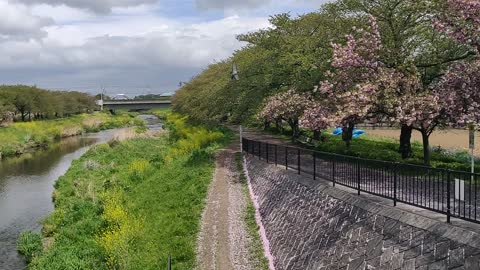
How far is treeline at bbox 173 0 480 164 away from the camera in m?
15.3

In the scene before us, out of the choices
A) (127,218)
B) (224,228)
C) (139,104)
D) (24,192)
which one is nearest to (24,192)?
(24,192)

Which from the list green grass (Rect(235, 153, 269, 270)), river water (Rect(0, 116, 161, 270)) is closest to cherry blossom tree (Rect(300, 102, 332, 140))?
green grass (Rect(235, 153, 269, 270))

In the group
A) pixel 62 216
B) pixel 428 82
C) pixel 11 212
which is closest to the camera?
pixel 428 82

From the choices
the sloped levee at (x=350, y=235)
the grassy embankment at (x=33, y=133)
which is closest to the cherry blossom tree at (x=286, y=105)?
the sloped levee at (x=350, y=235)

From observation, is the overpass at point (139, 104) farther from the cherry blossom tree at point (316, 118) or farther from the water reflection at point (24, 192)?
the cherry blossom tree at point (316, 118)

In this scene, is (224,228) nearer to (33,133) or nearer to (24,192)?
(24,192)

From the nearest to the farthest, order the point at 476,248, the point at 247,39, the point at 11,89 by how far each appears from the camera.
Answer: the point at 476,248
the point at 247,39
the point at 11,89

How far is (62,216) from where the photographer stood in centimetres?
2139

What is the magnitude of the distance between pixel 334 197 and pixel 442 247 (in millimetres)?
4772

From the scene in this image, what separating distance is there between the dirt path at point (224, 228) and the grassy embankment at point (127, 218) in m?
0.39

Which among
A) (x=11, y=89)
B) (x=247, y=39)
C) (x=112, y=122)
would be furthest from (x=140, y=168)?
(x=112, y=122)

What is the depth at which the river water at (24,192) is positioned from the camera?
19.8 metres

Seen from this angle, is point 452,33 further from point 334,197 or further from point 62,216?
point 62,216

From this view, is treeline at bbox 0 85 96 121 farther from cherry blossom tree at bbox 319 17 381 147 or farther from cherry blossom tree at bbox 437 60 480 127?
cherry blossom tree at bbox 437 60 480 127
